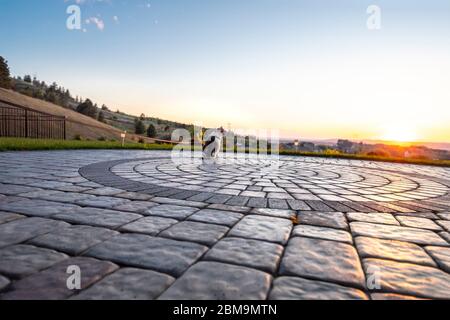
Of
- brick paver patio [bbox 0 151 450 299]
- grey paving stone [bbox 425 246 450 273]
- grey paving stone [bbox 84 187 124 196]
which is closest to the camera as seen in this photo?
brick paver patio [bbox 0 151 450 299]

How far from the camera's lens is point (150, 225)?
1.91 m

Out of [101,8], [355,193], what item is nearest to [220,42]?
[101,8]

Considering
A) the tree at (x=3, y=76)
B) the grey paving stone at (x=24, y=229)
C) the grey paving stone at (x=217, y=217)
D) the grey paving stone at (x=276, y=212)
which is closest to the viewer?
the grey paving stone at (x=24, y=229)

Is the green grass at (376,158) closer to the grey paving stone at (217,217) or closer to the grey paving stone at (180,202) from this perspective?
the grey paving stone at (180,202)

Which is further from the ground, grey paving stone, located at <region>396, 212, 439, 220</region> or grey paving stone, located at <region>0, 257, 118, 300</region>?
grey paving stone, located at <region>0, 257, 118, 300</region>

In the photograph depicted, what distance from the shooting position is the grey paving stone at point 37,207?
2.10 metres

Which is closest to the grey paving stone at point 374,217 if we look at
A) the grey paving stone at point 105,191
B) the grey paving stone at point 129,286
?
the grey paving stone at point 129,286

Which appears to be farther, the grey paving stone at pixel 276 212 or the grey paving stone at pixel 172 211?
the grey paving stone at pixel 276 212

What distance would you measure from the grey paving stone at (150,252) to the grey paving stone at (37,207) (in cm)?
87

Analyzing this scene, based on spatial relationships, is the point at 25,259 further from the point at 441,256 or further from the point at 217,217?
the point at 441,256

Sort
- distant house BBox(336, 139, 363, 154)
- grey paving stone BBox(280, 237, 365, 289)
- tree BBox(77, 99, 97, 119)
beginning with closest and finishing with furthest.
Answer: grey paving stone BBox(280, 237, 365, 289) < distant house BBox(336, 139, 363, 154) < tree BBox(77, 99, 97, 119)

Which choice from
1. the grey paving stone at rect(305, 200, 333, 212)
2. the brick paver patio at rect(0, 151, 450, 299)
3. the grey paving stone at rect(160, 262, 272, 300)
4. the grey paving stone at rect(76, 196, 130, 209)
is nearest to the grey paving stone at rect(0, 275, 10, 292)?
the brick paver patio at rect(0, 151, 450, 299)

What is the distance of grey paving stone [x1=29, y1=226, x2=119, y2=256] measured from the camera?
4.88 feet

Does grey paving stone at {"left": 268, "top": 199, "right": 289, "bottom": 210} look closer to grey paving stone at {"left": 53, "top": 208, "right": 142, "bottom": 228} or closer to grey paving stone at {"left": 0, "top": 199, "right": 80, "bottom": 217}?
grey paving stone at {"left": 53, "top": 208, "right": 142, "bottom": 228}
